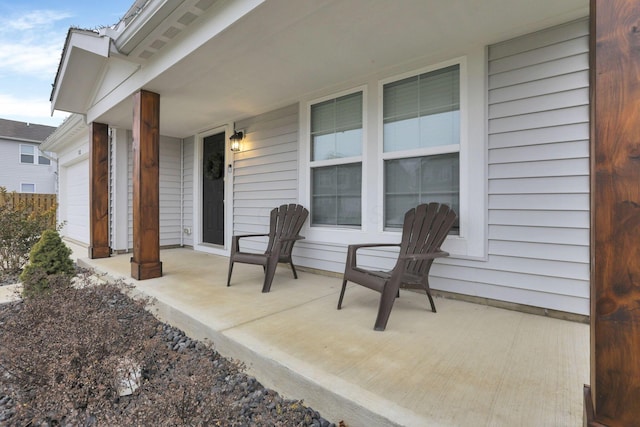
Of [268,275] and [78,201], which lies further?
[78,201]

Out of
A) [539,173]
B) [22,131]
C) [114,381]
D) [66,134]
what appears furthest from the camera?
[22,131]

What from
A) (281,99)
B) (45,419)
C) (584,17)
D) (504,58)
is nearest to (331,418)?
(45,419)

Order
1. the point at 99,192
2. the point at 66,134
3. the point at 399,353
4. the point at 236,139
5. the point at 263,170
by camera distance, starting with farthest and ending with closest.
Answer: the point at 66,134 < the point at 99,192 < the point at 236,139 < the point at 263,170 < the point at 399,353

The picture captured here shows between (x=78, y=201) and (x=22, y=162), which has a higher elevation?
(x=22, y=162)

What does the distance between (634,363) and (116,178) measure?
6.50 metres

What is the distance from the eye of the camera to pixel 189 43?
2869mm

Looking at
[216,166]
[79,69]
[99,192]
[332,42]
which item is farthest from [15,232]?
[332,42]

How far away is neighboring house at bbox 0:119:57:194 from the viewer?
13.2m

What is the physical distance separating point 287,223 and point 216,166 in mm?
2410

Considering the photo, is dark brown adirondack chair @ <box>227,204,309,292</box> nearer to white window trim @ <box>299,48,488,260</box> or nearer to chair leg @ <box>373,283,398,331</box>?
white window trim @ <box>299,48,488,260</box>

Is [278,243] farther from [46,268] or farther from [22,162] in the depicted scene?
[22,162]

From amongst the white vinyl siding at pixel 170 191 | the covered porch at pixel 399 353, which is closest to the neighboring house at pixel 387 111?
the covered porch at pixel 399 353

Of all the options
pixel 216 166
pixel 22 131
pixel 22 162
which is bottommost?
pixel 216 166

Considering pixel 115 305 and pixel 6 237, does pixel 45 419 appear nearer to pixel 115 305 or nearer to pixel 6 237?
pixel 115 305
